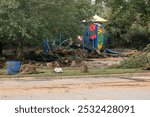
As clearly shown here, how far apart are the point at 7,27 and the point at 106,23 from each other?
23.3 meters

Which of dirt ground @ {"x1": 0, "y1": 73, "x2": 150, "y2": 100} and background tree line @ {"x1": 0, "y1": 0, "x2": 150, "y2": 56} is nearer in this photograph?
dirt ground @ {"x1": 0, "y1": 73, "x2": 150, "y2": 100}

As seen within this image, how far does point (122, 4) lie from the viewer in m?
27.3

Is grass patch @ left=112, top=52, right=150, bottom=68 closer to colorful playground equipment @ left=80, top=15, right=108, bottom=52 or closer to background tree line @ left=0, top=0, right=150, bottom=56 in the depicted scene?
background tree line @ left=0, top=0, right=150, bottom=56

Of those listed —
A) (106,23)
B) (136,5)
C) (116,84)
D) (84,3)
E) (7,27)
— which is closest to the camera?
(116,84)

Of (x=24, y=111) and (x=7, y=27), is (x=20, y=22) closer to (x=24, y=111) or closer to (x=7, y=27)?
(x=7, y=27)

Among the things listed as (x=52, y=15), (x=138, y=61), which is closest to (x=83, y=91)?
(x=138, y=61)

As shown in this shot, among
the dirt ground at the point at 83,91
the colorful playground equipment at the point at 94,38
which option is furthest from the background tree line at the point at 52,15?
the colorful playground equipment at the point at 94,38

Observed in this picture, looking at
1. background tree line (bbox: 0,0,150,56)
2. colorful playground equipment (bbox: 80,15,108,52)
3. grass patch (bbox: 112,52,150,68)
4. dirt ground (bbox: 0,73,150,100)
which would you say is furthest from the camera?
colorful playground equipment (bbox: 80,15,108,52)

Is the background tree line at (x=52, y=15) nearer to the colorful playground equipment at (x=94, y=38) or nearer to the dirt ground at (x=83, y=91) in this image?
the dirt ground at (x=83, y=91)

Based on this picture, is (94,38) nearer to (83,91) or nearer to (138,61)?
(138,61)

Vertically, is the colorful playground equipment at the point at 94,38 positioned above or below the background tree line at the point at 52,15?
below

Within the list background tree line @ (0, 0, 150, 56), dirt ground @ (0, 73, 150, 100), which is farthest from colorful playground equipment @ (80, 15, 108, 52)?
dirt ground @ (0, 73, 150, 100)

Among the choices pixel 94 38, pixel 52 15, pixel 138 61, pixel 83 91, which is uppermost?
pixel 52 15

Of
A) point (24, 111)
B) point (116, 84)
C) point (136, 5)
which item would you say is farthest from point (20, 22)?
point (24, 111)
